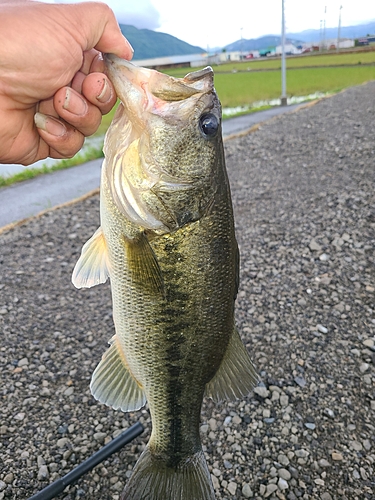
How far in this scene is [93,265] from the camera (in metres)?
1.74

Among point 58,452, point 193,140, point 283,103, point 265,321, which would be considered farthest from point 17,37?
point 283,103

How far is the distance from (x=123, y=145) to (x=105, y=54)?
0.40m

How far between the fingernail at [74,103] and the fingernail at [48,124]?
150 millimetres

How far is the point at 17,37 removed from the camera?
1576 millimetres

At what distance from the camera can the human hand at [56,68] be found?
62.3 inches

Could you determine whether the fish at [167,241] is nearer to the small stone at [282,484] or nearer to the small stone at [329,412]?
the small stone at [282,484]

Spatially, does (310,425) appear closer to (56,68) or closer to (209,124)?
A: (209,124)

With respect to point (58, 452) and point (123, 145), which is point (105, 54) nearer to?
point (123, 145)

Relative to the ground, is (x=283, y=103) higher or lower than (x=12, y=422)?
lower

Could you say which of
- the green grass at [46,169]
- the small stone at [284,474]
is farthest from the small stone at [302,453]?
the green grass at [46,169]

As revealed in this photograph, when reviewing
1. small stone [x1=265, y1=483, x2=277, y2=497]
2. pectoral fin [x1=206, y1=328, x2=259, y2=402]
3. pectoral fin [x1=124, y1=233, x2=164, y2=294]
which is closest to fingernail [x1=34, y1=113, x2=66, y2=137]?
pectoral fin [x1=124, y1=233, x2=164, y2=294]

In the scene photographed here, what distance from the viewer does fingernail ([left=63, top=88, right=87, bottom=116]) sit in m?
1.74

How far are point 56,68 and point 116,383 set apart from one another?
1.35 meters

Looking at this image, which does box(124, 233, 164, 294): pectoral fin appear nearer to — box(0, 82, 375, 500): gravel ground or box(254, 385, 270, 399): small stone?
box(0, 82, 375, 500): gravel ground
